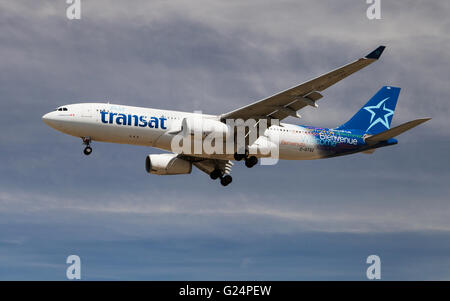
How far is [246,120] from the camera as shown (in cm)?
4172

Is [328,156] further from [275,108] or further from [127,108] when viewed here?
[127,108]

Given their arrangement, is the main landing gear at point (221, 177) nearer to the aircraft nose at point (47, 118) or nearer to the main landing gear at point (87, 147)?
the main landing gear at point (87, 147)

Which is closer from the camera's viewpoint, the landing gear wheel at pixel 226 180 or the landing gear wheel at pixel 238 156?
the landing gear wheel at pixel 238 156

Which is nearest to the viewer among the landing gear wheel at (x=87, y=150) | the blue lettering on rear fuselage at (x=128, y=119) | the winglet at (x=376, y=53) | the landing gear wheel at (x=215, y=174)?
the winglet at (x=376, y=53)

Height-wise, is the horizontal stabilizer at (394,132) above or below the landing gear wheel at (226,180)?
above

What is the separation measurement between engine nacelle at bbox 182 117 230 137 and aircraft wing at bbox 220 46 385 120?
1297 mm

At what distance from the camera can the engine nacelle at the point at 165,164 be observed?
156ft

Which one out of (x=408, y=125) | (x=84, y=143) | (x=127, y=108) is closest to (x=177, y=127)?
(x=127, y=108)

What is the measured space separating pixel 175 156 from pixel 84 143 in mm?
7912

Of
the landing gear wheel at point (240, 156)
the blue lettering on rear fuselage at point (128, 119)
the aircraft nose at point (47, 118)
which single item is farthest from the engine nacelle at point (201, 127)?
the aircraft nose at point (47, 118)

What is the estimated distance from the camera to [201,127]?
40250 millimetres

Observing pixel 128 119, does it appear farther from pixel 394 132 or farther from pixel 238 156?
pixel 394 132

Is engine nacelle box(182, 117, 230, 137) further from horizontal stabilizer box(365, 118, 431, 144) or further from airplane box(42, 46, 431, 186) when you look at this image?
horizontal stabilizer box(365, 118, 431, 144)

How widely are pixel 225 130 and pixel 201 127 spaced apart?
5.71 feet
